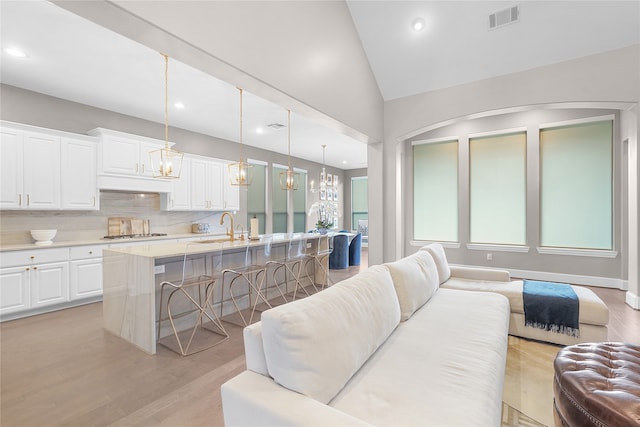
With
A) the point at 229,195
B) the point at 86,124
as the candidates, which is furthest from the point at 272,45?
the point at 229,195

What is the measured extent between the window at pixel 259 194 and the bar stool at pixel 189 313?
4.36 m

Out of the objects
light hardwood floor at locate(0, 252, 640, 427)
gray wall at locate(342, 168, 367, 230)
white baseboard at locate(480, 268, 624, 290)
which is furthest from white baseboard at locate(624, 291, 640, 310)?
gray wall at locate(342, 168, 367, 230)

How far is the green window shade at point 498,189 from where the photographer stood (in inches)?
209

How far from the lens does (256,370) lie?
132 cm

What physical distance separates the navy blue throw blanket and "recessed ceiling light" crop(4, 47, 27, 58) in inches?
229

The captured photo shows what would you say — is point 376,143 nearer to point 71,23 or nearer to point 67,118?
point 71,23

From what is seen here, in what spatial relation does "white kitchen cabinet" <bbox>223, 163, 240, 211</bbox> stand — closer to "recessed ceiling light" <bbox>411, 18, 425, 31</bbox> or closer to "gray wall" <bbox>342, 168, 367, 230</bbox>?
"recessed ceiling light" <bbox>411, 18, 425, 31</bbox>

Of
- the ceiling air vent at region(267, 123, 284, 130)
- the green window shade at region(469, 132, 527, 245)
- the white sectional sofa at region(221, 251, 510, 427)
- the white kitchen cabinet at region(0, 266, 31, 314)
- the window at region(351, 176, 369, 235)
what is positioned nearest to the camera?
the white sectional sofa at region(221, 251, 510, 427)

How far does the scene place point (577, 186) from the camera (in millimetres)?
4867

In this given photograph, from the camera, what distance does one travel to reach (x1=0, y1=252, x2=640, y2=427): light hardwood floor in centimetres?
189

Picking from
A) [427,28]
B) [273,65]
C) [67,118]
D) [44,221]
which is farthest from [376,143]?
[44,221]

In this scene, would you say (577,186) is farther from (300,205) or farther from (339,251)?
(300,205)

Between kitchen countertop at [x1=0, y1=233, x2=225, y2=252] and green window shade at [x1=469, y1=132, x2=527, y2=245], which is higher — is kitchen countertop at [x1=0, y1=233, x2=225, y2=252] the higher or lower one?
the lower one

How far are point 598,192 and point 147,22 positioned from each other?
638 cm
